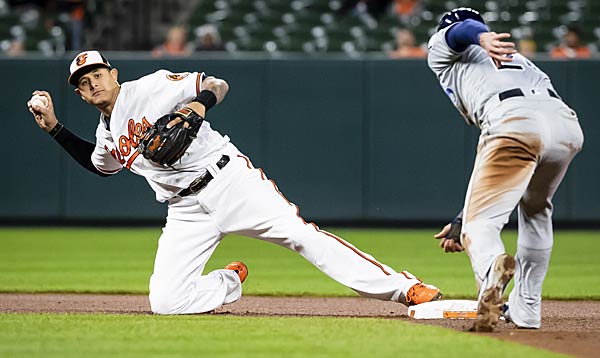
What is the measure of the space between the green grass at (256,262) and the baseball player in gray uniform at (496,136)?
7.10 feet

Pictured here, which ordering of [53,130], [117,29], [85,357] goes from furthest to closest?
[117,29]
[53,130]
[85,357]

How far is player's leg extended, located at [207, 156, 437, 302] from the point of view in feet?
17.3

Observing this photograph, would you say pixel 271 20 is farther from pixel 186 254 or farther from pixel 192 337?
pixel 192 337

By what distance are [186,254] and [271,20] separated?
30.4 feet

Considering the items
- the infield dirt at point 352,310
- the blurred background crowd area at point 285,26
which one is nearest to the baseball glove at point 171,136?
the infield dirt at point 352,310

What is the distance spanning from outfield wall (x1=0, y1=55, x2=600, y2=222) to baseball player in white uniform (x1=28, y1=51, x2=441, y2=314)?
6566 mm

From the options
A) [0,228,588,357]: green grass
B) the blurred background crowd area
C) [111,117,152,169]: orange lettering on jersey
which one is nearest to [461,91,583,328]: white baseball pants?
[0,228,588,357]: green grass

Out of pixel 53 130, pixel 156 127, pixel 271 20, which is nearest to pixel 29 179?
pixel 271 20

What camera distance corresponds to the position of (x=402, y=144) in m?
12.1

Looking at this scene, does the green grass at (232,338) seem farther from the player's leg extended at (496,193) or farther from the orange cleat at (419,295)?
the player's leg extended at (496,193)

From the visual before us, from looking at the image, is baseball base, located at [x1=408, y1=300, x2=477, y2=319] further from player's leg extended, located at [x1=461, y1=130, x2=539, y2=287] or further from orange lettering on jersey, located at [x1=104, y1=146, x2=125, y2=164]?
orange lettering on jersey, located at [x1=104, y1=146, x2=125, y2=164]

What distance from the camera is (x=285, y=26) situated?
46.3ft

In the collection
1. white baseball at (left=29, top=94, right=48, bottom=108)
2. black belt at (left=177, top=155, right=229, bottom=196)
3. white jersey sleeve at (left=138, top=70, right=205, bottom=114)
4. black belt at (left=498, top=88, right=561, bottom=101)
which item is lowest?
black belt at (left=177, top=155, right=229, bottom=196)

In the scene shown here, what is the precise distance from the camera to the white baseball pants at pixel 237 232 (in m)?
5.27
